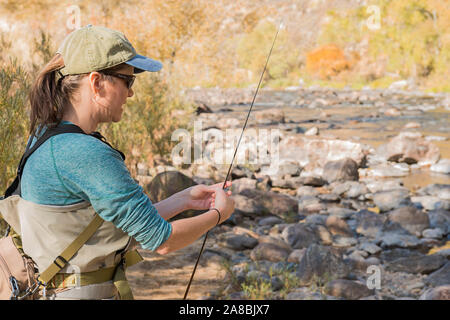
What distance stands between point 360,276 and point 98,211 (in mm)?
4611

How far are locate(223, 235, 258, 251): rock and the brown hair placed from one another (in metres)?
4.74

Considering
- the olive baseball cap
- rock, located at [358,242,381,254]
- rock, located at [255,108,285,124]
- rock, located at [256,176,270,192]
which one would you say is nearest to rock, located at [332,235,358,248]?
rock, located at [358,242,381,254]

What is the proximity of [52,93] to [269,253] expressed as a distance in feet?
15.0

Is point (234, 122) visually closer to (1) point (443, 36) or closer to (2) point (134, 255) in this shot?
(2) point (134, 255)

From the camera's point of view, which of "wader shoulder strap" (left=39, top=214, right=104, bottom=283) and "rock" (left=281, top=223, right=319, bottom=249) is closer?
"wader shoulder strap" (left=39, top=214, right=104, bottom=283)

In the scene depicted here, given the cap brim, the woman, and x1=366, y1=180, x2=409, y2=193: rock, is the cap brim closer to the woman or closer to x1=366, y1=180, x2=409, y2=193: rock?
the woman

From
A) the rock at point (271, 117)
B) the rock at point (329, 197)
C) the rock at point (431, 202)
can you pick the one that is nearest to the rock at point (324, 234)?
the rock at point (329, 197)

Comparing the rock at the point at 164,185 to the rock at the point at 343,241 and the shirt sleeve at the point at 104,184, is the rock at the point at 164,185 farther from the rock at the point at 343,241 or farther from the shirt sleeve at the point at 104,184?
the shirt sleeve at the point at 104,184

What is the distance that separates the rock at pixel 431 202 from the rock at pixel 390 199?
166 millimetres

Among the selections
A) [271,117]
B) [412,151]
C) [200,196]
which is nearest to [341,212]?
[412,151]

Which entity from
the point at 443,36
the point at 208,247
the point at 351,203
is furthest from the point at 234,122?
the point at 443,36

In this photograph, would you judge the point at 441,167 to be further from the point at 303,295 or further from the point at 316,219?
the point at 303,295

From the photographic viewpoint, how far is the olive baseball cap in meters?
1.36

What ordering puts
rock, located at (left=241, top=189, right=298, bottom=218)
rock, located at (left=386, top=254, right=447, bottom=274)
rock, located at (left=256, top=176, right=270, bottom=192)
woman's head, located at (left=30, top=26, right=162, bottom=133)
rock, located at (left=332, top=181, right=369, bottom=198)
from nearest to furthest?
1. woman's head, located at (left=30, top=26, right=162, bottom=133)
2. rock, located at (left=386, top=254, right=447, bottom=274)
3. rock, located at (left=241, top=189, right=298, bottom=218)
4. rock, located at (left=332, top=181, right=369, bottom=198)
5. rock, located at (left=256, top=176, right=270, bottom=192)
